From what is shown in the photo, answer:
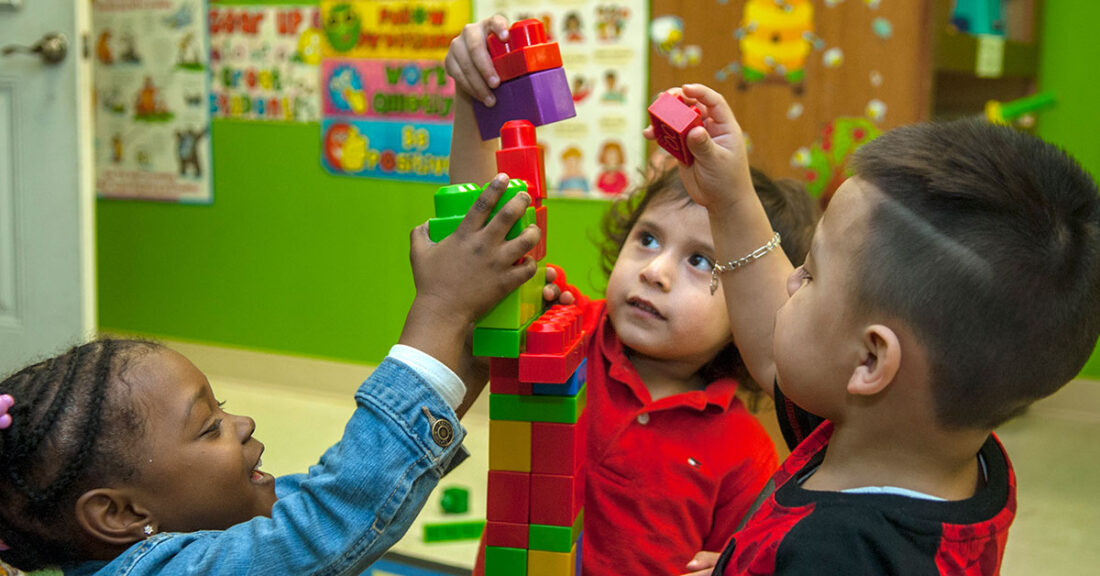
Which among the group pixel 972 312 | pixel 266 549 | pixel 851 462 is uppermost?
pixel 972 312

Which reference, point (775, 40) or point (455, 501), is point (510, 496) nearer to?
point (455, 501)

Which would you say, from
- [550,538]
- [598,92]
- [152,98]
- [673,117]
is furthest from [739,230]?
[152,98]

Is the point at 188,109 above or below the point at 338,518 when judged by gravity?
above

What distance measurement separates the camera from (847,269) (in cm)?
72

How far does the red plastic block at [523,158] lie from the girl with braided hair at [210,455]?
94 mm

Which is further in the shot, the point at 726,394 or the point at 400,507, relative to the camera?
the point at 726,394

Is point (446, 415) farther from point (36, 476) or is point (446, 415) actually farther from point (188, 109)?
point (188, 109)

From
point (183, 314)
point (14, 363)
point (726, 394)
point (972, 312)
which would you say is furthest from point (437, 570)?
point (183, 314)

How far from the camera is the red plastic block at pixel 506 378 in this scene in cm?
90

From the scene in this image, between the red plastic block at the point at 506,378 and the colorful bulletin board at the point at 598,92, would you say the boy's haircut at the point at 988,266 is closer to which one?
the red plastic block at the point at 506,378

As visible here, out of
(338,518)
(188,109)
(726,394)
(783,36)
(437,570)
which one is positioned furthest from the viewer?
(188,109)

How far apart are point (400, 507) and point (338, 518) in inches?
2.1

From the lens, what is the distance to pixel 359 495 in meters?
0.80

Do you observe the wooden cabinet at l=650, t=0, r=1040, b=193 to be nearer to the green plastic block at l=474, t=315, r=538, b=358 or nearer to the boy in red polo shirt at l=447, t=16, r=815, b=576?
the boy in red polo shirt at l=447, t=16, r=815, b=576
